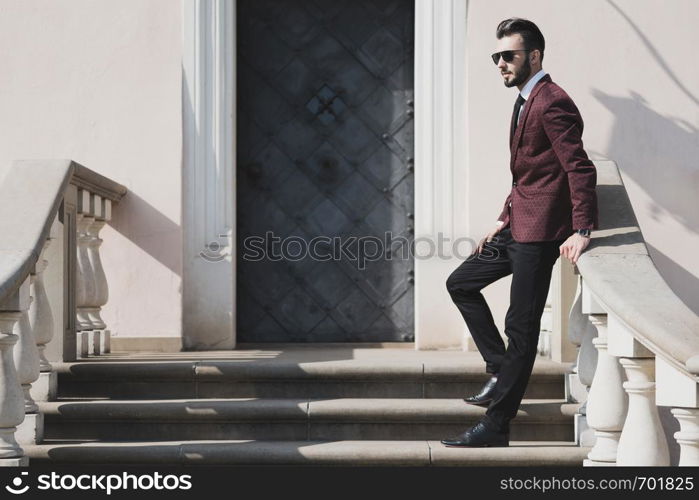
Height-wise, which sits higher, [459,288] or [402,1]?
[402,1]

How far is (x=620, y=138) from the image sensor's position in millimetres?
6887

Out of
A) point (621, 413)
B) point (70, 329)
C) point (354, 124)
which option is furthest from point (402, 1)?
point (621, 413)

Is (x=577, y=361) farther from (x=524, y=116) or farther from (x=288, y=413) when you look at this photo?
(x=288, y=413)

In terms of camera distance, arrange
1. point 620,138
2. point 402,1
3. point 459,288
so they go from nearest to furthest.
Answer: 1. point 459,288
2. point 620,138
3. point 402,1

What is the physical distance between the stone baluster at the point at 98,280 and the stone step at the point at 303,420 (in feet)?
4.08

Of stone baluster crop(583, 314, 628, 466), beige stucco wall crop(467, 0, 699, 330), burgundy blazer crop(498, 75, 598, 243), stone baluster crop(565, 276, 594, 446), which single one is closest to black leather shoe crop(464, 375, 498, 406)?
stone baluster crop(565, 276, 594, 446)

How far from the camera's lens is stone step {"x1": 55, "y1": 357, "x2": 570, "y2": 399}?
5.44 m

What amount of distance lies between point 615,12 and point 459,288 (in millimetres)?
2848

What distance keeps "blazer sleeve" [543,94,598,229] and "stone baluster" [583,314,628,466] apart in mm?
431

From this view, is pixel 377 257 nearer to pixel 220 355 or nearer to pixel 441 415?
pixel 220 355

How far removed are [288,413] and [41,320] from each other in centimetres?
127

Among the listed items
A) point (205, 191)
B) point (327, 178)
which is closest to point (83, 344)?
point (205, 191)

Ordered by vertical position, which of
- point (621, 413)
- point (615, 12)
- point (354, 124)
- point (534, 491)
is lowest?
point (534, 491)

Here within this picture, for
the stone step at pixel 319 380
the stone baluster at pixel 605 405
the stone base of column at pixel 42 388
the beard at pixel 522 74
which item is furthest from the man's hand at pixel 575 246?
the stone base of column at pixel 42 388
